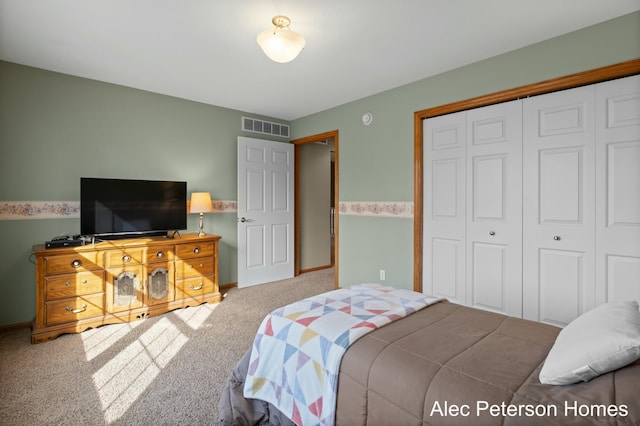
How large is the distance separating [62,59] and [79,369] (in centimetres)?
264

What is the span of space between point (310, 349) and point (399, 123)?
2.85m

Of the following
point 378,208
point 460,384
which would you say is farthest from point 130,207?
point 460,384

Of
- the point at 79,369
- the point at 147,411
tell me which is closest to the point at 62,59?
the point at 79,369

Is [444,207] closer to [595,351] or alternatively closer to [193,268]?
[595,351]

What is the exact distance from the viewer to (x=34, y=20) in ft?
7.50

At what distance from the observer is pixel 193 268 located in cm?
358

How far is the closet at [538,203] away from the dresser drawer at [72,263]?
10.7 ft

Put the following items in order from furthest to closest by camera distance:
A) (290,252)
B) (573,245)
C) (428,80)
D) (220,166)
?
(290,252) → (220,166) → (428,80) → (573,245)

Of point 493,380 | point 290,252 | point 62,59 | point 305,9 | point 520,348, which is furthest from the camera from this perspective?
point 290,252

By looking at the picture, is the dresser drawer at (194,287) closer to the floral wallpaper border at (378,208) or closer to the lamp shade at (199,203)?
the lamp shade at (199,203)

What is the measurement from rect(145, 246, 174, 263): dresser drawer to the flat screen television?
11.6 inches

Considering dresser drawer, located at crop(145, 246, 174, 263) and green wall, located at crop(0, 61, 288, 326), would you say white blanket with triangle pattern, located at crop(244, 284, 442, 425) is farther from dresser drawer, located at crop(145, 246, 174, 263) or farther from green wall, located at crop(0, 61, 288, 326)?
green wall, located at crop(0, 61, 288, 326)

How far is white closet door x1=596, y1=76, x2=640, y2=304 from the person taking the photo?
225 centimetres

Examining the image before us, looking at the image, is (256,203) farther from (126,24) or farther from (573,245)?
(573,245)
